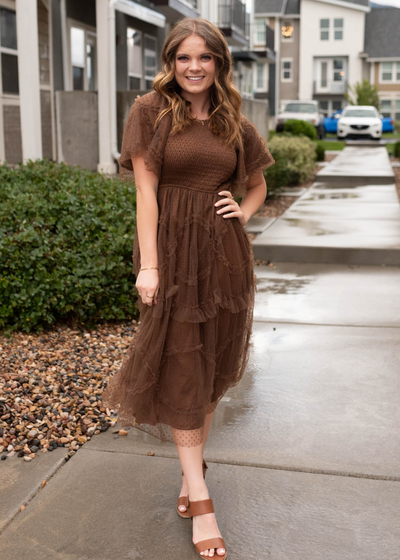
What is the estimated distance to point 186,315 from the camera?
2.46 meters

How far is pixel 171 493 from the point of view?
280cm

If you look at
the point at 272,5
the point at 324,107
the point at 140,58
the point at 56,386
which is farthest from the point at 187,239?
the point at 324,107

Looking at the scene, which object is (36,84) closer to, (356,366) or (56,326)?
(56,326)

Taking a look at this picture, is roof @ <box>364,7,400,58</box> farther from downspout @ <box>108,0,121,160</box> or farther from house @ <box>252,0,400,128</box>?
downspout @ <box>108,0,121,160</box>

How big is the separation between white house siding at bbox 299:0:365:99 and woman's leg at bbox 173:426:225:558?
47.3 m

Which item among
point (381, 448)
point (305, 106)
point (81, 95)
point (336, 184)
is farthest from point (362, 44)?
point (381, 448)

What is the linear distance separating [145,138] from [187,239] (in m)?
0.40

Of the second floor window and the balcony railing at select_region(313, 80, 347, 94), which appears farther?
the balcony railing at select_region(313, 80, 347, 94)

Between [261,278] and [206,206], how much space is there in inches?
166

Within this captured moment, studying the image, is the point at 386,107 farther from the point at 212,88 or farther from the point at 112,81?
the point at 212,88

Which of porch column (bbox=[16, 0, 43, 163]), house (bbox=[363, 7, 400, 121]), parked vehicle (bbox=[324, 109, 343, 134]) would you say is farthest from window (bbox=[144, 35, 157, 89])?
house (bbox=[363, 7, 400, 121])

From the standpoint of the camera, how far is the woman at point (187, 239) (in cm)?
245

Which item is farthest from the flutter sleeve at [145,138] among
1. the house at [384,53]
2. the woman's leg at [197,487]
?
the house at [384,53]

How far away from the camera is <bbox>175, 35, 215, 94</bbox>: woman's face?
2.44 meters
